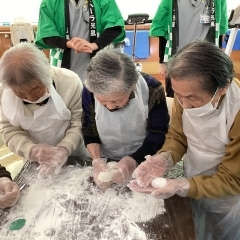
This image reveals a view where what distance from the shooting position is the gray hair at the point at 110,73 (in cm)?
111

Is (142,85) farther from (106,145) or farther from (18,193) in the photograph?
(18,193)

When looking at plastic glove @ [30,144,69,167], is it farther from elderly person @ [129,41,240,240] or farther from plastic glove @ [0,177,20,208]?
elderly person @ [129,41,240,240]

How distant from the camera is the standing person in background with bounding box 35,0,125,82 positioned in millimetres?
2041

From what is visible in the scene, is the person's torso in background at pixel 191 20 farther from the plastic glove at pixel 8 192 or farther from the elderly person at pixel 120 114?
the plastic glove at pixel 8 192

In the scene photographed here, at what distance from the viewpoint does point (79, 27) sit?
2143 millimetres

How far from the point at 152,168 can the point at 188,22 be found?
4.92 ft

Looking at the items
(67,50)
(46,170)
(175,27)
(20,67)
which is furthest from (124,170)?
(175,27)

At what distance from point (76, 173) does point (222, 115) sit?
0.68m

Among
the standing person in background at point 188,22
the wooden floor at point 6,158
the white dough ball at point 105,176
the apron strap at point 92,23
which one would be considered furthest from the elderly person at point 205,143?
the wooden floor at point 6,158

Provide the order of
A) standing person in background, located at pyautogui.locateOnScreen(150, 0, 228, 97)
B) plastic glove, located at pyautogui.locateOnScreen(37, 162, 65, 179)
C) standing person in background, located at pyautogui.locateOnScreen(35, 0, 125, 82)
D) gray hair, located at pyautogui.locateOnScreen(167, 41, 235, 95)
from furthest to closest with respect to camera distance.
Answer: standing person in background, located at pyautogui.locateOnScreen(150, 0, 228, 97), standing person in background, located at pyautogui.locateOnScreen(35, 0, 125, 82), plastic glove, located at pyautogui.locateOnScreen(37, 162, 65, 179), gray hair, located at pyautogui.locateOnScreen(167, 41, 235, 95)

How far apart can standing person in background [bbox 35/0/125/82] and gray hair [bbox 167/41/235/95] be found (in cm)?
111

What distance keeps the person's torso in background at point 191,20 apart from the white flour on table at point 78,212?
1.50m

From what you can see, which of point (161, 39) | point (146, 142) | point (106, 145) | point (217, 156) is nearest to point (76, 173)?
point (106, 145)

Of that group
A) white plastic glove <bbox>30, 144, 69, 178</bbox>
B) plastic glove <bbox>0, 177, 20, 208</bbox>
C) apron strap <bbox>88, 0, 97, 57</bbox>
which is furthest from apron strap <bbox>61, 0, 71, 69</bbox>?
plastic glove <bbox>0, 177, 20, 208</bbox>
